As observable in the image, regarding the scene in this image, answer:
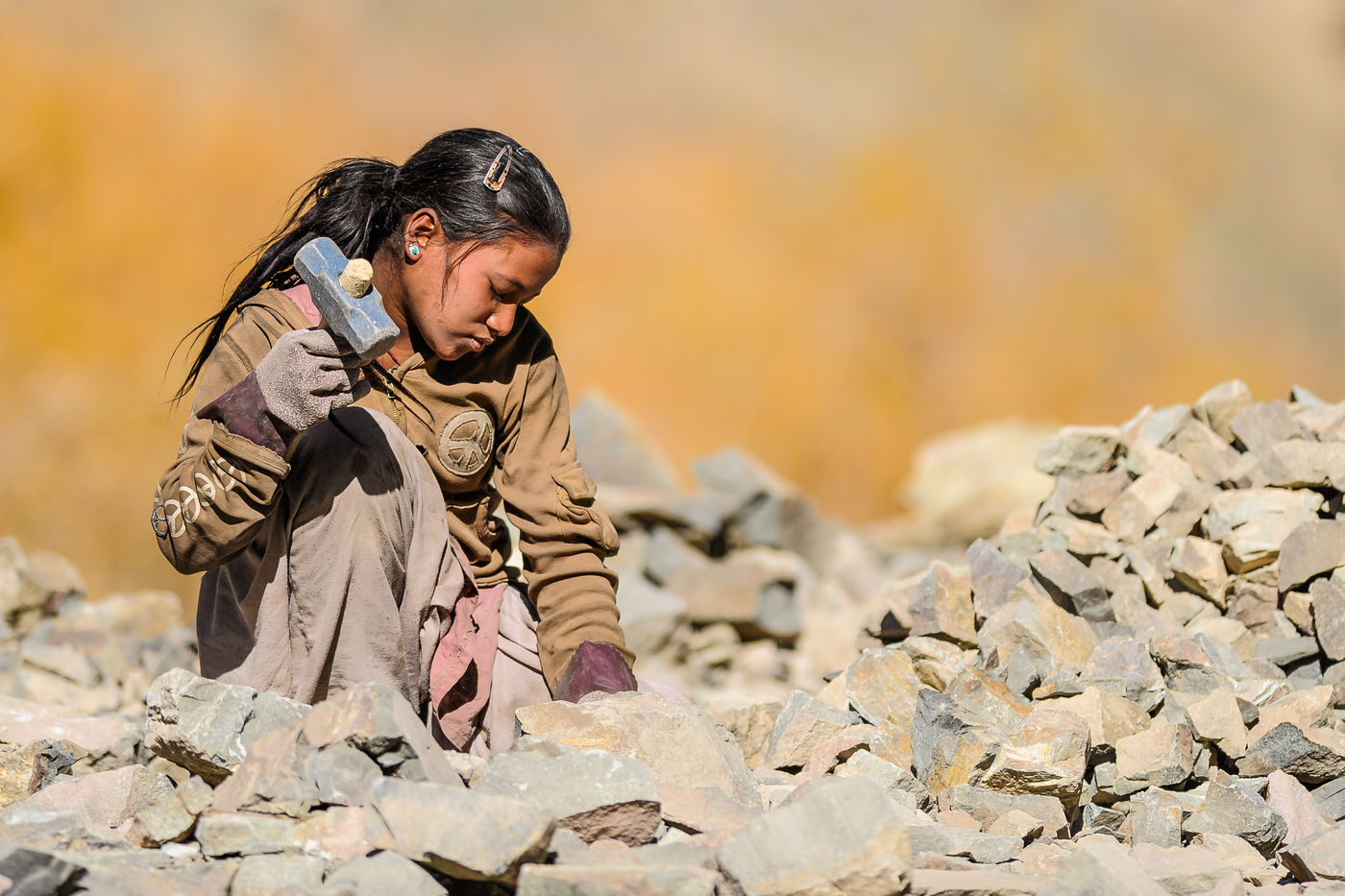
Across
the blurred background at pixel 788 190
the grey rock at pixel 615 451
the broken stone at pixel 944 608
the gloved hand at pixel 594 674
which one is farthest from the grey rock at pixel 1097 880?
the blurred background at pixel 788 190

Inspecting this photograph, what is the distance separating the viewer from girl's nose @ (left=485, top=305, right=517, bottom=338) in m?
2.31

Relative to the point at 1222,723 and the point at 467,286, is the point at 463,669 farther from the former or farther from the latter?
the point at 1222,723

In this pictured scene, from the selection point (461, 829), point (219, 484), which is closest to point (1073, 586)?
point (461, 829)

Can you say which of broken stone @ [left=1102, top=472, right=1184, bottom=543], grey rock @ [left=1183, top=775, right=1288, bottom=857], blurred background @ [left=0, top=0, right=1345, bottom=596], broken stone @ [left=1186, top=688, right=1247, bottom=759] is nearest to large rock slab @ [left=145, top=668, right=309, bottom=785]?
grey rock @ [left=1183, top=775, right=1288, bottom=857]

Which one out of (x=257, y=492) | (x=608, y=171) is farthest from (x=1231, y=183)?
(x=257, y=492)

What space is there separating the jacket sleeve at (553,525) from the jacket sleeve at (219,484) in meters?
0.63

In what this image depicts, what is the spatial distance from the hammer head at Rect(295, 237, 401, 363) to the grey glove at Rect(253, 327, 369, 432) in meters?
0.03

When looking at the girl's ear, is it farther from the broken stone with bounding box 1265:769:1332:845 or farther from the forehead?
the broken stone with bounding box 1265:769:1332:845

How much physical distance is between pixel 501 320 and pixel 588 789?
980mm

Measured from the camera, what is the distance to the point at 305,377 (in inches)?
74.0

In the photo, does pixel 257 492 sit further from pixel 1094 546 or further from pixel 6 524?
pixel 6 524

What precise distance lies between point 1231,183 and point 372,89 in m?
7.26

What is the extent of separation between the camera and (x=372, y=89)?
860 centimetres

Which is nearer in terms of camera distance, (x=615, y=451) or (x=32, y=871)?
(x=32, y=871)
